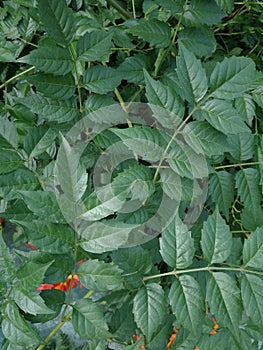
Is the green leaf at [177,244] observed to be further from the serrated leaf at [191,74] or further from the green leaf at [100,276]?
the serrated leaf at [191,74]

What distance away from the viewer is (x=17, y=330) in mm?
610

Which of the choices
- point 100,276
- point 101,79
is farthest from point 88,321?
point 101,79

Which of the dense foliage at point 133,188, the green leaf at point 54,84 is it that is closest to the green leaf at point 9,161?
the dense foliage at point 133,188

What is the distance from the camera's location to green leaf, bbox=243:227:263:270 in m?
0.72

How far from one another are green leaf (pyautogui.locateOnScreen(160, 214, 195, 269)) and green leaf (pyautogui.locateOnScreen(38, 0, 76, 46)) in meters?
0.33

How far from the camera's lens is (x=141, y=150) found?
0.69m

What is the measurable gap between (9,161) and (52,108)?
113 millimetres

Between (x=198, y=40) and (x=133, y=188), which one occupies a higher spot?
(x=198, y=40)

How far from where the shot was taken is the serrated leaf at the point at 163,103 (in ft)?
2.32

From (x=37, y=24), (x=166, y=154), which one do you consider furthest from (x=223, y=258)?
(x=37, y=24)

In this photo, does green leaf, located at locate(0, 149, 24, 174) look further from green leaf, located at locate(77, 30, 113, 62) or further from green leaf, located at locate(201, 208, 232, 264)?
green leaf, located at locate(201, 208, 232, 264)

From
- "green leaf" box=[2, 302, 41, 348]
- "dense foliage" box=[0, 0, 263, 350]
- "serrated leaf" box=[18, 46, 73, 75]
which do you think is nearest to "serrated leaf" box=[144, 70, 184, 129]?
"dense foliage" box=[0, 0, 263, 350]

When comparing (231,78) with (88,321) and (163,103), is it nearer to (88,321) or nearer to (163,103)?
(163,103)

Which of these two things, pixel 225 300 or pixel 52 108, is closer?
pixel 225 300
